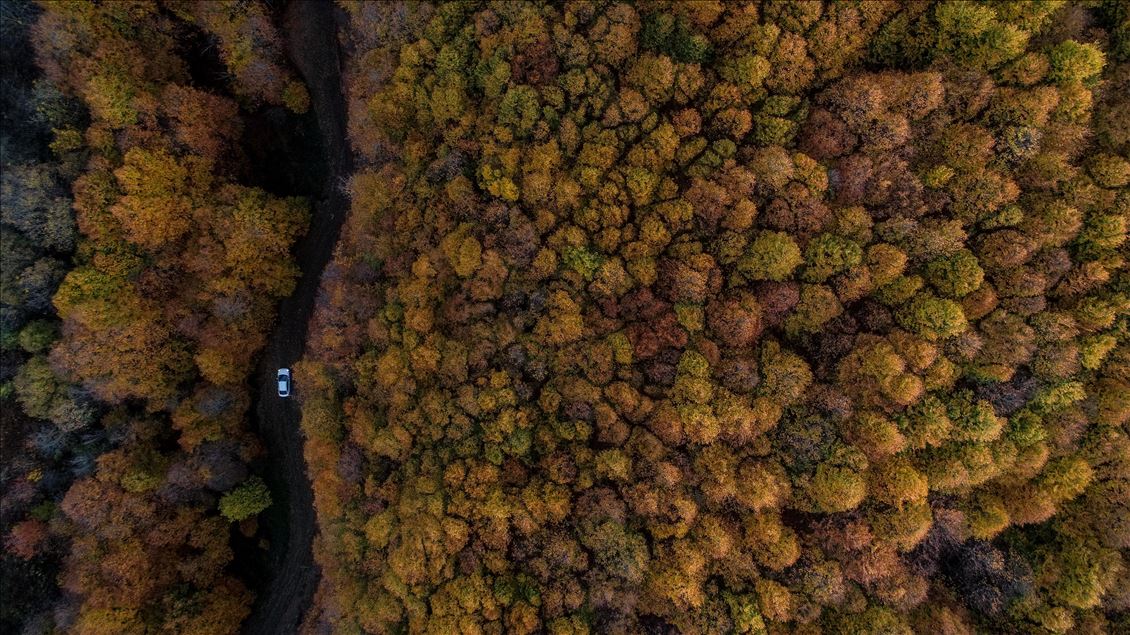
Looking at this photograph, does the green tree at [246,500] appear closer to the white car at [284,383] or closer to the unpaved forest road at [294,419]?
the unpaved forest road at [294,419]

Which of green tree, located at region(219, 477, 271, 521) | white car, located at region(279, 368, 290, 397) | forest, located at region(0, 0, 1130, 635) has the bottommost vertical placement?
green tree, located at region(219, 477, 271, 521)

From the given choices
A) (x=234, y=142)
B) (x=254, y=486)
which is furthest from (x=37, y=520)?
(x=234, y=142)

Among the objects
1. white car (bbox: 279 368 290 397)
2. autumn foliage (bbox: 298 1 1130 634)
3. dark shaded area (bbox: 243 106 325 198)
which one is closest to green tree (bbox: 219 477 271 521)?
white car (bbox: 279 368 290 397)

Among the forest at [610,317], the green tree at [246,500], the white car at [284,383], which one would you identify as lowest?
the green tree at [246,500]

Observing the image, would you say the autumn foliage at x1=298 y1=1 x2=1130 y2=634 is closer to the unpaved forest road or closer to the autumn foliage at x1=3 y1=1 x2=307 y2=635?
the unpaved forest road

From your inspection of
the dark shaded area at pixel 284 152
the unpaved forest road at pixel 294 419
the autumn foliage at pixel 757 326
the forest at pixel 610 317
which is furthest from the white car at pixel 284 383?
the dark shaded area at pixel 284 152

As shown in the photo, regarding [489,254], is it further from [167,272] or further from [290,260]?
[167,272]
